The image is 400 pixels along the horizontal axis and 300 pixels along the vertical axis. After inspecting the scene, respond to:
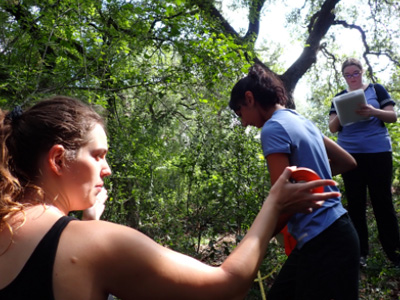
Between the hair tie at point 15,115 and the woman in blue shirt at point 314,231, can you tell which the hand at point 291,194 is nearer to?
the woman in blue shirt at point 314,231

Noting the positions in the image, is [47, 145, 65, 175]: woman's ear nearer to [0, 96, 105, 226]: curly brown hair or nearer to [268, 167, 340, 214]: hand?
[0, 96, 105, 226]: curly brown hair

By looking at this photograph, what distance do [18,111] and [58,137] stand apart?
216 mm

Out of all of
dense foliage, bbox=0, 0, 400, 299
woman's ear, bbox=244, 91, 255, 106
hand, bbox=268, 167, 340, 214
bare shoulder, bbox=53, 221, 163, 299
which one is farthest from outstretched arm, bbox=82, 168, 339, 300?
dense foliage, bbox=0, 0, 400, 299

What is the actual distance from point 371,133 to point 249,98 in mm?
2145

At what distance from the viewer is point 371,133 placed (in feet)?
12.3

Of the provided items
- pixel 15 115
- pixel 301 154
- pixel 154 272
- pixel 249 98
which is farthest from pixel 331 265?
pixel 15 115

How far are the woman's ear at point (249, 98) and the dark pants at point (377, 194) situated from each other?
2.09m

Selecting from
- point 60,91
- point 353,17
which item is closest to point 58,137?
point 60,91

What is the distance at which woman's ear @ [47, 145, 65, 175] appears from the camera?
1206mm

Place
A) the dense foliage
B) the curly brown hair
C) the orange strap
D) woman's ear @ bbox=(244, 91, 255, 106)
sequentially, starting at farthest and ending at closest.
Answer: the dense foliage, woman's ear @ bbox=(244, 91, 255, 106), the orange strap, the curly brown hair

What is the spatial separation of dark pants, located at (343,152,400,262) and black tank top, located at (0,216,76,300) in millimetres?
3488

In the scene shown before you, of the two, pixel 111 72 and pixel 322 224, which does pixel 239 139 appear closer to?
pixel 111 72

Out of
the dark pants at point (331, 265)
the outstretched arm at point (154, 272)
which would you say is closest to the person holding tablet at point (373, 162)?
the dark pants at point (331, 265)

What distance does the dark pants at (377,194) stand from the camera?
12.2 feet
